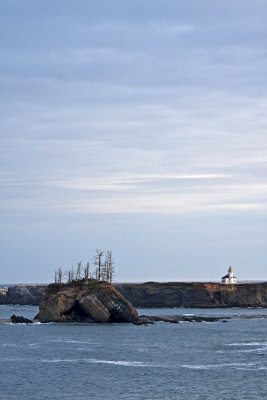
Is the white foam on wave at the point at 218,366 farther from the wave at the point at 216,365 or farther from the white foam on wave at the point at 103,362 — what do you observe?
the white foam on wave at the point at 103,362

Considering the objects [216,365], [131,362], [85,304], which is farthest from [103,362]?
[85,304]

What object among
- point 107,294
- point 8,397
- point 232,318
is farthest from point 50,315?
point 8,397

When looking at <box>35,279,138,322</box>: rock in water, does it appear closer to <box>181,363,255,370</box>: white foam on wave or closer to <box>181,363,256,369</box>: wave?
<box>181,363,256,369</box>: wave

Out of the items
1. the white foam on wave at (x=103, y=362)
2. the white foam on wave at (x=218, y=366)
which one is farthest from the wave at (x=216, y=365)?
A: the white foam on wave at (x=103, y=362)

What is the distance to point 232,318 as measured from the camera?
157m

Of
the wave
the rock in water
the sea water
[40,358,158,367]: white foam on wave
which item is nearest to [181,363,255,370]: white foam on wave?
the wave

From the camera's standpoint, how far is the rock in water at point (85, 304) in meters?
129

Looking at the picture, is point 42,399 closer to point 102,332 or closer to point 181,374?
point 181,374

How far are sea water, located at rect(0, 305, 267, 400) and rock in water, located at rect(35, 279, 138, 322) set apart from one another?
3.27 metres

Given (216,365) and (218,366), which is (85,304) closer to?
(216,365)

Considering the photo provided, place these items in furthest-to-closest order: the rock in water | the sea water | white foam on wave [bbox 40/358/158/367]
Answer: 1. the rock in water
2. white foam on wave [bbox 40/358/158/367]
3. the sea water

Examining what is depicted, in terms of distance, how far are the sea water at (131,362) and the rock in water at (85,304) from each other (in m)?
3.27

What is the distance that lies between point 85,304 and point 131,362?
46.6 metres

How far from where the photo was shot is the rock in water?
12925 centimetres
